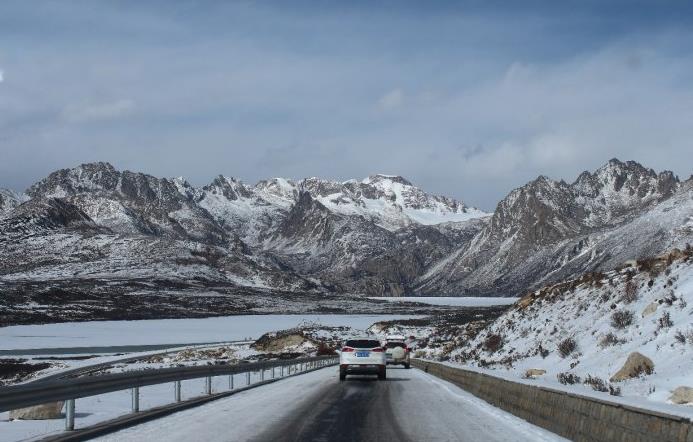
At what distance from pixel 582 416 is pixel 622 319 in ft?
52.5

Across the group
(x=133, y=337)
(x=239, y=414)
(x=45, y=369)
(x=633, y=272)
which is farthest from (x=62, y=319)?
(x=239, y=414)

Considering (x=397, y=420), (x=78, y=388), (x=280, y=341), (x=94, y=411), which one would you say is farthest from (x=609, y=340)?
(x=280, y=341)

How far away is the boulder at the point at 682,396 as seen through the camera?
1525 cm

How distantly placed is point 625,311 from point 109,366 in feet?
109

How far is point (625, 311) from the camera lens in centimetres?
2831

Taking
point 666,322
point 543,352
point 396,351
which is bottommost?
point 396,351

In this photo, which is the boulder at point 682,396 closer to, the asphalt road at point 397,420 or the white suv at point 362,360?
the asphalt road at point 397,420

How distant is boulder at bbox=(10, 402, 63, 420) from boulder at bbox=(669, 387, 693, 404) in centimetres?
1241

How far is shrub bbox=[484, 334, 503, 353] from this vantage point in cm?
4165

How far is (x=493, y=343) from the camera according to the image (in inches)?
1693

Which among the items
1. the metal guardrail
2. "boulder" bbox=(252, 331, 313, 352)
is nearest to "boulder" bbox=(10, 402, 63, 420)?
the metal guardrail

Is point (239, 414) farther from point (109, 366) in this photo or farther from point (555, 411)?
point (109, 366)

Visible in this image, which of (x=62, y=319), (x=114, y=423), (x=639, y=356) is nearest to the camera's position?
(x=114, y=423)

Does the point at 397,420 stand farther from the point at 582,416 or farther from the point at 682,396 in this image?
the point at 682,396
